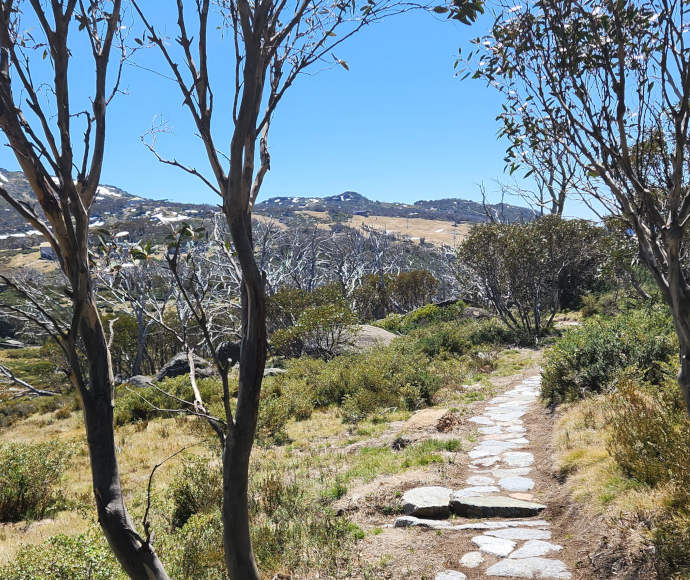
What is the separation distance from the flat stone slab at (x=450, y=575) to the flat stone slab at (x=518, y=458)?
7.73 feet

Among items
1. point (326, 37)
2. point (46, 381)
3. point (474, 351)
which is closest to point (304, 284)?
point (46, 381)

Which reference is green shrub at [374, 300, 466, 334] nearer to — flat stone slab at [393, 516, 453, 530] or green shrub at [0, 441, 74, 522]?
green shrub at [0, 441, 74, 522]

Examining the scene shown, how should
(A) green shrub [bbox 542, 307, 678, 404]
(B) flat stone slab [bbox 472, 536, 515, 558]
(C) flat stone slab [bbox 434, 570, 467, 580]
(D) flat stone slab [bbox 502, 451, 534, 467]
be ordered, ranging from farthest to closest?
(A) green shrub [bbox 542, 307, 678, 404], (D) flat stone slab [bbox 502, 451, 534, 467], (B) flat stone slab [bbox 472, 536, 515, 558], (C) flat stone slab [bbox 434, 570, 467, 580]

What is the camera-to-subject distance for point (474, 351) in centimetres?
1354

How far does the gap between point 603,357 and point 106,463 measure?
7.05 meters

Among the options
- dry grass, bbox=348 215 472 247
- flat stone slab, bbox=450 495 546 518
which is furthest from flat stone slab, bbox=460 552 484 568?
dry grass, bbox=348 215 472 247

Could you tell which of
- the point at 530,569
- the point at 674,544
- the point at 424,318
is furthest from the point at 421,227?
the point at 674,544

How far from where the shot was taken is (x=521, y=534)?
3.77 m

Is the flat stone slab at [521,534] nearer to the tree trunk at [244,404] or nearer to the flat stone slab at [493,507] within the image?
the flat stone slab at [493,507]

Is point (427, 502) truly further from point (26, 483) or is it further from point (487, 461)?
point (26, 483)

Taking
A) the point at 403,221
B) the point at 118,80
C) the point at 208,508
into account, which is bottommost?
the point at 208,508

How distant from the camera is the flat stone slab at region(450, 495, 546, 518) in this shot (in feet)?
13.8

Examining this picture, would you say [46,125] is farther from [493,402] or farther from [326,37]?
[493,402]

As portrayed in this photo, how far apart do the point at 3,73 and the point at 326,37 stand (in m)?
1.39
